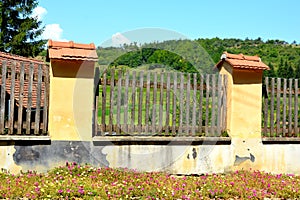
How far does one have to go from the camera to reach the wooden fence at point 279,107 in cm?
831

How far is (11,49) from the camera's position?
28.3 m

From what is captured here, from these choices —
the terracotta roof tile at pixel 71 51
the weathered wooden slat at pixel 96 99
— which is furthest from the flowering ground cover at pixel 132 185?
the terracotta roof tile at pixel 71 51

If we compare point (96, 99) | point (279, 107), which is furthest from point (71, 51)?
point (279, 107)

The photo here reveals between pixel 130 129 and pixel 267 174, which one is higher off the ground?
pixel 130 129

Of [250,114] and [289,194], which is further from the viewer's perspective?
[250,114]

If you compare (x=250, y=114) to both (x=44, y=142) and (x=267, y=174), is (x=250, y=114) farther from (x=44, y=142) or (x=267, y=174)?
(x=44, y=142)

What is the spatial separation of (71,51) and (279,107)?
5.02m

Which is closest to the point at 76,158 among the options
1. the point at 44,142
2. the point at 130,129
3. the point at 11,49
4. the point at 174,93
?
the point at 44,142

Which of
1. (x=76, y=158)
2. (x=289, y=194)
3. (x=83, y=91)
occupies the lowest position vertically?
(x=289, y=194)

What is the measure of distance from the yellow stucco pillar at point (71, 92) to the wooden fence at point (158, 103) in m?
0.27

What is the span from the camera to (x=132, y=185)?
609 centimetres

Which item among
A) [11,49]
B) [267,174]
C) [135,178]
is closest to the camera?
[135,178]

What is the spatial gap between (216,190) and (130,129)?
7.30ft

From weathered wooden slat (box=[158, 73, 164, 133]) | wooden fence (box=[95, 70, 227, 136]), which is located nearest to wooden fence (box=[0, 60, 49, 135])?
wooden fence (box=[95, 70, 227, 136])
